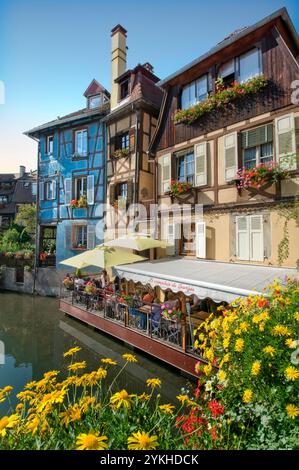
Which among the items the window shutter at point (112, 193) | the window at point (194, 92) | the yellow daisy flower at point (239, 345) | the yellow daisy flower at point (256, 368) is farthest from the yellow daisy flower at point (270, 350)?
the window shutter at point (112, 193)

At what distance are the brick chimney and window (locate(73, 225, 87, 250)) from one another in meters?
7.71

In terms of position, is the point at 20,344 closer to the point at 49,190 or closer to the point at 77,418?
the point at 77,418

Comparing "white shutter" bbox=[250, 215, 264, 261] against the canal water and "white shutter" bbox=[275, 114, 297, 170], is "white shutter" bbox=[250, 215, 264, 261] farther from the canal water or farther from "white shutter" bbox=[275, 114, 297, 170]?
the canal water

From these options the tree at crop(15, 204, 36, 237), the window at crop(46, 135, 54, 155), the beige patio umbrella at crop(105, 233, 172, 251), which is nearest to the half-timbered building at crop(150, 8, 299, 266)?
the beige patio umbrella at crop(105, 233, 172, 251)

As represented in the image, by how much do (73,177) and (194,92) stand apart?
964cm

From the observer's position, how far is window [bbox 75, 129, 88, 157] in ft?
52.7

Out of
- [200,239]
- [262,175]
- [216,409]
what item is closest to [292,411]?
[216,409]

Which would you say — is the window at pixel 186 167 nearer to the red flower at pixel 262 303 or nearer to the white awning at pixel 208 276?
the white awning at pixel 208 276

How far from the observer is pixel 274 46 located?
25.9 ft

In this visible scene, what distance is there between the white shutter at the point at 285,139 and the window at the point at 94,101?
1323cm

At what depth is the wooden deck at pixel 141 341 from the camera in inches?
254

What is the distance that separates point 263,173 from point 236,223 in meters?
1.86

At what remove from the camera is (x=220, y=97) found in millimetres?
8820
